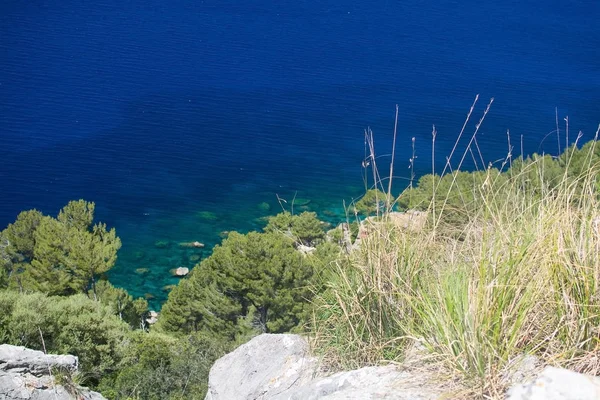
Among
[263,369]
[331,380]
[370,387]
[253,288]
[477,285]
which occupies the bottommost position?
[253,288]

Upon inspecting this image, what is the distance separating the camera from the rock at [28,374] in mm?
10016

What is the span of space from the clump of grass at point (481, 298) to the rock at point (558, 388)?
0.91ft

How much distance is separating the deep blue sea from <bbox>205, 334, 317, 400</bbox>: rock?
23.0 meters

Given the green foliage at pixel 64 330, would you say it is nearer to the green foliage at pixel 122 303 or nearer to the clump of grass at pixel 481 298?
the green foliage at pixel 122 303

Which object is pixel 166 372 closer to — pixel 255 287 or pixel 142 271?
pixel 255 287

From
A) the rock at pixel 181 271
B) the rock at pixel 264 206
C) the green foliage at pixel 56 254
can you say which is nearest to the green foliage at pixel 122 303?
the green foliage at pixel 56 254

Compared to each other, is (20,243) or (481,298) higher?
(481,298)

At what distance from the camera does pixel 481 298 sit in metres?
3.34

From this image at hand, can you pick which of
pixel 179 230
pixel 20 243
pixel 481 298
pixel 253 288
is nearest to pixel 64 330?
pixel 253 288

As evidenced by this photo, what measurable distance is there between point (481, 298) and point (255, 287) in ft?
48.4

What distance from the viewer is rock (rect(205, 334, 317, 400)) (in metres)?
4.85

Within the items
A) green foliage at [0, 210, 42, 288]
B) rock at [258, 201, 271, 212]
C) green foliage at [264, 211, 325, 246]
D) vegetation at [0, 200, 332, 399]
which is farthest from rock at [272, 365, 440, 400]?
rock at [258, 201, 271, 212]

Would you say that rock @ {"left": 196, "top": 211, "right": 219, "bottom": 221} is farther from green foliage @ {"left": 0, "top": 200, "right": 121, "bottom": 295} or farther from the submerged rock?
green foliage @ {"left": 0, "top": 200, "right": 121, "bottom": 295}

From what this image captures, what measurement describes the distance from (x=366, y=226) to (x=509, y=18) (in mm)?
67002
